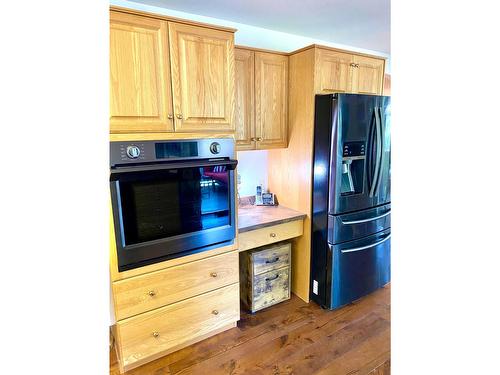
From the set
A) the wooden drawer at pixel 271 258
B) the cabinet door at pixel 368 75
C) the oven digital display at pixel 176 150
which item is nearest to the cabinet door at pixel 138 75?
the oven digital display at pixel 176 150

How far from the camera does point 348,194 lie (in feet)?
7.30

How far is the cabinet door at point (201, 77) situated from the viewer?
165 centimetres

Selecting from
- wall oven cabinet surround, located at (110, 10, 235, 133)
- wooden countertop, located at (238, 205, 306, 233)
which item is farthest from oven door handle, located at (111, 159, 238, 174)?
wooden countertop, located at (238, 205, 306, 233)

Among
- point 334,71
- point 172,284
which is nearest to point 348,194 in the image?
point 334,71

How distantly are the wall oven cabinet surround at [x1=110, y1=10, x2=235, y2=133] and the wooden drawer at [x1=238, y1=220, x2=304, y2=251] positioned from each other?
82 centimetres

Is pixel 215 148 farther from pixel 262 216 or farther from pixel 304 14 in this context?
pixel 304 14

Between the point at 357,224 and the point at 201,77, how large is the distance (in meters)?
1.61

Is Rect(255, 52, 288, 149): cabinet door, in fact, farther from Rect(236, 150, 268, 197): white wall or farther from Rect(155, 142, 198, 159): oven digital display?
Rect(155, 142, 198, 159): oven digital display

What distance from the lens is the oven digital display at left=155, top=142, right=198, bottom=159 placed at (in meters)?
1.63
